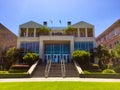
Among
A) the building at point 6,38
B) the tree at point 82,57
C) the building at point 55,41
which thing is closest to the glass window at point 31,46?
the building at point 55,41

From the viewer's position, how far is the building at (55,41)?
126ft

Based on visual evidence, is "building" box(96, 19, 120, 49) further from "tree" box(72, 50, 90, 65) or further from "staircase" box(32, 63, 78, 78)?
"staircase" box(32, 63, 78, 78)

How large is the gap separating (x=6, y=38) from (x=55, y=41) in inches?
633

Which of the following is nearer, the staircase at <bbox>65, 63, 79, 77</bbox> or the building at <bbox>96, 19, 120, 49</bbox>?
the staircase at <bbox>65, 63, 79, 77</bbox>

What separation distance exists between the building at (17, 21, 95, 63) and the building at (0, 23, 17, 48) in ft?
15.8

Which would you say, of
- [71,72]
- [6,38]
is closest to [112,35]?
[71,72]

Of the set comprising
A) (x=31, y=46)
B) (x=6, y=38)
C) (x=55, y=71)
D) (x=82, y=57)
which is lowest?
(x=55, y=71)

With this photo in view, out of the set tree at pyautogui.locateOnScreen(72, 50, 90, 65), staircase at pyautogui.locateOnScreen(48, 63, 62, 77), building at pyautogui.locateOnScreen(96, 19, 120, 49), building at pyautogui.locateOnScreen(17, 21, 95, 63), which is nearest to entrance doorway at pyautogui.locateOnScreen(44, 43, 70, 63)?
building at pyautogui.locateOnScreen(17, 21, 95, 63)

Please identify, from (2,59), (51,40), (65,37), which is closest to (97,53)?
(65,37)

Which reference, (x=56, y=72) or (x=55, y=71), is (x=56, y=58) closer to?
(x=55, y=71)

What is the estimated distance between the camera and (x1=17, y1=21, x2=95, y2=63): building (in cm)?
3834

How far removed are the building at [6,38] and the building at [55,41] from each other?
4814 mm

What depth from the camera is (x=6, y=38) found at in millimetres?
45281

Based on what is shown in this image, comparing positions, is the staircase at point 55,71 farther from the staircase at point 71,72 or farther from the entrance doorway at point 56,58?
the entrance doorway at point 56,58
